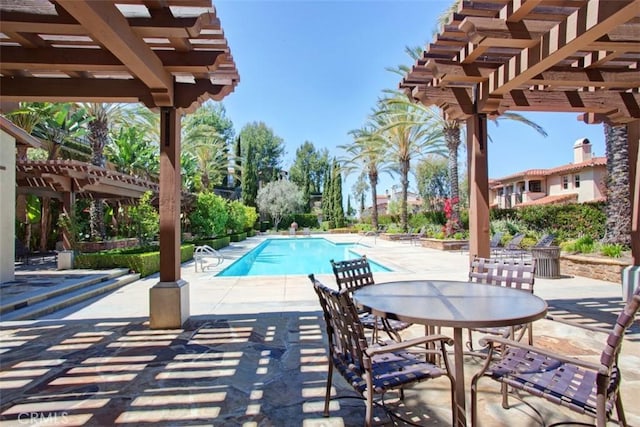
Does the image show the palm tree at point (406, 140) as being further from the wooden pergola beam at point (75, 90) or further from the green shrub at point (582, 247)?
the wooden pergola beam at point (75, 90)

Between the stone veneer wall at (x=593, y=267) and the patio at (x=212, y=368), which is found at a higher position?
the stone veneer wall at (x=593, y=267)

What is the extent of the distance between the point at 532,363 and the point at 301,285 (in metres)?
5.36

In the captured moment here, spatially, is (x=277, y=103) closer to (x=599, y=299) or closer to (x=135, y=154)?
(x=135, y=154)

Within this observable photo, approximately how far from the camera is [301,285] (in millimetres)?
7254

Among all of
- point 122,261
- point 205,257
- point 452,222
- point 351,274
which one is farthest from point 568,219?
point 122,261

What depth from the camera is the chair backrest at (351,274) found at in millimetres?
3488

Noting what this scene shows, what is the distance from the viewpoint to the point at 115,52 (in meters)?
3.28

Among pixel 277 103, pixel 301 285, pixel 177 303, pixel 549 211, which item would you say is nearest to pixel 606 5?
pixel 177 303

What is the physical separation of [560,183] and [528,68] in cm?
2787

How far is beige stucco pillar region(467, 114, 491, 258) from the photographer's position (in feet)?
15.4

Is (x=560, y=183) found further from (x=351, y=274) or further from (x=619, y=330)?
(x=619, y=330)

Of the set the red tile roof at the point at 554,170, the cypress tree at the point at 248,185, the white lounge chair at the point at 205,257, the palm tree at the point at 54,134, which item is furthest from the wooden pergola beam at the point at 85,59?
the cypress tree at the point at 248,185

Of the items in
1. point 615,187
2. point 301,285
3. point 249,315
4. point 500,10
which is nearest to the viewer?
point 500,10

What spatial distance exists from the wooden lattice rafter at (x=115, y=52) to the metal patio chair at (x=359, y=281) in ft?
8.73
